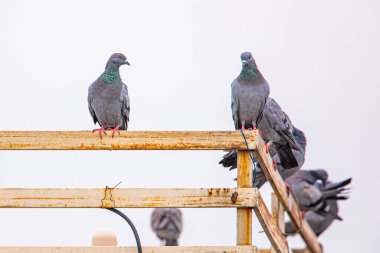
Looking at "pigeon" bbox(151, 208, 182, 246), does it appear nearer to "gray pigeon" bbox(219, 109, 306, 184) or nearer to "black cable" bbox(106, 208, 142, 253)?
"gray pigeon" bbox(219, 109, 306, 184)

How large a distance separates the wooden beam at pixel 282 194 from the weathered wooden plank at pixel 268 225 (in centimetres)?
37

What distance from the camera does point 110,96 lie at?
13688 mm

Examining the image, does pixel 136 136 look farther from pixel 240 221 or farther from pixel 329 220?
pixel 329 220

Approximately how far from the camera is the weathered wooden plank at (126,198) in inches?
327

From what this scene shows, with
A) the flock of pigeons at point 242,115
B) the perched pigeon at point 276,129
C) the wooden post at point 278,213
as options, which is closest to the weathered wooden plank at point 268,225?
the flock of pigeons at point 242,115

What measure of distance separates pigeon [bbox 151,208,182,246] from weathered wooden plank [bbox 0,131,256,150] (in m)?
6.21

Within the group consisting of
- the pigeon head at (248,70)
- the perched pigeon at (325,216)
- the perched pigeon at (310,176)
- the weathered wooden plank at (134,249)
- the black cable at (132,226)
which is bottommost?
the perched pigeon at (325,216)

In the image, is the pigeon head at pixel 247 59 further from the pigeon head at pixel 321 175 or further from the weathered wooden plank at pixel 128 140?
the pigeon head at pixel 321 175

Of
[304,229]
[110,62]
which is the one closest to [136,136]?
[110,62]

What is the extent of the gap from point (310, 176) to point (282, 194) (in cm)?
815

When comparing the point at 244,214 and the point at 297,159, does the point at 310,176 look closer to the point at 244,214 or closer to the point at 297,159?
the point at 297,159

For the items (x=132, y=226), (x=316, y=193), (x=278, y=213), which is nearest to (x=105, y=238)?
(x=132, y=226)

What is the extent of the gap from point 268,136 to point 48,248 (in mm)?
6020

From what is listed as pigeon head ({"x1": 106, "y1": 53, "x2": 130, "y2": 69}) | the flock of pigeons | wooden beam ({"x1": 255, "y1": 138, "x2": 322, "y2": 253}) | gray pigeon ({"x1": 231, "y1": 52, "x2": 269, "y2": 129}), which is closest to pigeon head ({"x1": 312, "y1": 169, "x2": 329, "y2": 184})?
the flock of pigeons
